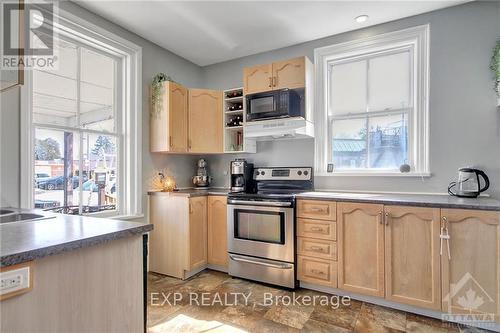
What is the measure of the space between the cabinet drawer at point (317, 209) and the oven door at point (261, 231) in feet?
0.38

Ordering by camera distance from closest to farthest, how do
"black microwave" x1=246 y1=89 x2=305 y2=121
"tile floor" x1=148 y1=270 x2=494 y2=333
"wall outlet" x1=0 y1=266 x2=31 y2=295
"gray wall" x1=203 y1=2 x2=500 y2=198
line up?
"wall outlet" x1=0 y1=266 x2=31 y2=295, "tile floor" x1=148 y1=270 x2=494 y2=333, "gray wall" x1=203 y1=2 x2=500 y2=198, "black microwave" x1=246 y1=89 x2=305 y2=121

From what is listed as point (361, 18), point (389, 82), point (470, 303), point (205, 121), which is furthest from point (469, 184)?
point (205, 121)

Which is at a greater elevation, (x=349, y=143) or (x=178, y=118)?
(x=178, y=118)

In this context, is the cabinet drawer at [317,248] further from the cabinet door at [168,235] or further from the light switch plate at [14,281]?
the light switch plate at [14,281]

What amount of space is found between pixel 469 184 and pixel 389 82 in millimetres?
1279

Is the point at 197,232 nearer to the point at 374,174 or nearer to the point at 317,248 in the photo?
the point at 317,248

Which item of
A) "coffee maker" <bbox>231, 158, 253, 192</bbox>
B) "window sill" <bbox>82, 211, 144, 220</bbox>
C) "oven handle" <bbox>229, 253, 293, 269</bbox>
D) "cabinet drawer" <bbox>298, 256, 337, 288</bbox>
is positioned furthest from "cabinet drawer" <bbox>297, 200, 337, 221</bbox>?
"window sill" <bbox>82, 211, 144, 220</bbox>

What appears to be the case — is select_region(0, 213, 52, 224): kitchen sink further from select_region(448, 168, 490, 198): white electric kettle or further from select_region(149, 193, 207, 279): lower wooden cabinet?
select_region(448, 168, 490, 198): white electric kettle

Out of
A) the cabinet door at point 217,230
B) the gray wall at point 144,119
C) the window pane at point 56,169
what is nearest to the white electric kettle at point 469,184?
the cabinet door at point 217,230

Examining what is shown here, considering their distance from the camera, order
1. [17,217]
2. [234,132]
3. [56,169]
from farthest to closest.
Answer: [234,132] < [56,169] < [17,217]

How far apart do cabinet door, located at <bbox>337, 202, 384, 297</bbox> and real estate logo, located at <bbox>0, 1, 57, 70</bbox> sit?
288 cm

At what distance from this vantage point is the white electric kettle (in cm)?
226

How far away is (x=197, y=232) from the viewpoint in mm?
2998

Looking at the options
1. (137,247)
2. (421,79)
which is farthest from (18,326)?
(421,79)
